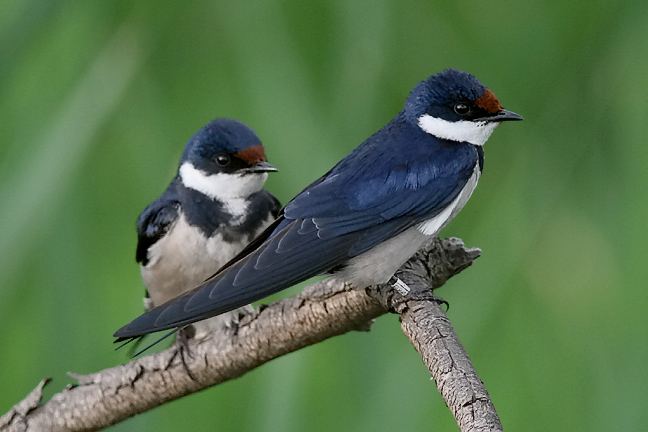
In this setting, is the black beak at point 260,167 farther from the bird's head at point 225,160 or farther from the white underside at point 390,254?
the white underside at point 390,254

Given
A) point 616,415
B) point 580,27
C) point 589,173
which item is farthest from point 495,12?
point 616,415

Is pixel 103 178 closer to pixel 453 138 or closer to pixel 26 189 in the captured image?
pixel 26 189

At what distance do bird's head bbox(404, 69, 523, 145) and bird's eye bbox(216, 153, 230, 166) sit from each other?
26 centimetres

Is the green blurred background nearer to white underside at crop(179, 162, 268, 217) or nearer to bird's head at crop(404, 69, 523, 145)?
white underside at crop(179, 162, 268, 217)

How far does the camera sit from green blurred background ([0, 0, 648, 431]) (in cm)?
168

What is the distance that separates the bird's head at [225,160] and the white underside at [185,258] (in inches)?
2.5

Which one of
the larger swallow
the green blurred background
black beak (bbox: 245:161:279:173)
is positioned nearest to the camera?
the larger swallow

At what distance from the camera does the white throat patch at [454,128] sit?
122cm

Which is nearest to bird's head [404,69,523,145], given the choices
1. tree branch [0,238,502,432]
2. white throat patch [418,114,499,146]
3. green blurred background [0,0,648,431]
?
white throat patch [418,114,499,146]

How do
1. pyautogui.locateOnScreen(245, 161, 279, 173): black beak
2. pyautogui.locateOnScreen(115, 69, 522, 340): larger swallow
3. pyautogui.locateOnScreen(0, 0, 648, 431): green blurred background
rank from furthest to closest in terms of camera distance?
pyautogui.locateOnScreen(0, 0, 648, 431): green blurred background < pyautogui.locateOnScreen(245, 161, 279, 173): black beak < pyautogui.locateOnScreen(115, 69, 522, 340): larger swallow

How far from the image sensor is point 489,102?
1.19 metres

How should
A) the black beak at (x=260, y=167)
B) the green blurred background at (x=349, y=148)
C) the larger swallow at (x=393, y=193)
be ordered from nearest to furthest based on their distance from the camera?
1. the larger swallow at (x=393, y=193)
2. the black beak at (x=260, y=167)
3. the green blurred background at (x=349, y=148)

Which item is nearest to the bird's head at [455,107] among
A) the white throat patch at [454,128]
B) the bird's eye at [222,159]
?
the white throat patch at [454,128]

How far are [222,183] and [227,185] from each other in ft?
0.03
